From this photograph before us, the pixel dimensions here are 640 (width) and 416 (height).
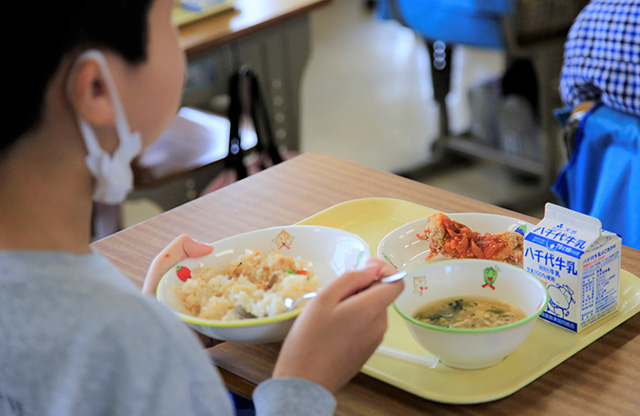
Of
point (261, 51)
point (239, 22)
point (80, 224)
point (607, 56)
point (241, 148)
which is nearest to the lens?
point (80, 224)

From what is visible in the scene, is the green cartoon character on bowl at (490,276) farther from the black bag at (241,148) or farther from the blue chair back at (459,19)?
the blue chair back at (459,19)

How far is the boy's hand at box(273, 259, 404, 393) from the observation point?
0.71 meters

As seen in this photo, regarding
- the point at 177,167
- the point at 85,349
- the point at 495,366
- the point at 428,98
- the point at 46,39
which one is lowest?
the point at 428,98

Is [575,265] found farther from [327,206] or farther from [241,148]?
[241,148]

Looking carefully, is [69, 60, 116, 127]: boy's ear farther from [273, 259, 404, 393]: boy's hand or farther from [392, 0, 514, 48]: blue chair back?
[392, 0, 514, 48]: blue chair back

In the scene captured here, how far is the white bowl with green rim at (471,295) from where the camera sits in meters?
0.75

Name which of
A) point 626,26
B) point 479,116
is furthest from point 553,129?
point 626,26

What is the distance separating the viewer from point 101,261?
664 mm

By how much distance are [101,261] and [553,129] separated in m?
2.20

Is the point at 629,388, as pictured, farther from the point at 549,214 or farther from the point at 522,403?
the point at 549,214

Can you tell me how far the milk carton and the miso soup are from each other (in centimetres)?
5

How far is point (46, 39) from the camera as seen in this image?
0.55 metres

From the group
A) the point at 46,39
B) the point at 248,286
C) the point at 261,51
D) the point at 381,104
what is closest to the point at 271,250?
the point at 248,286

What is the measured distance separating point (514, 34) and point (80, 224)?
6.67 feet
